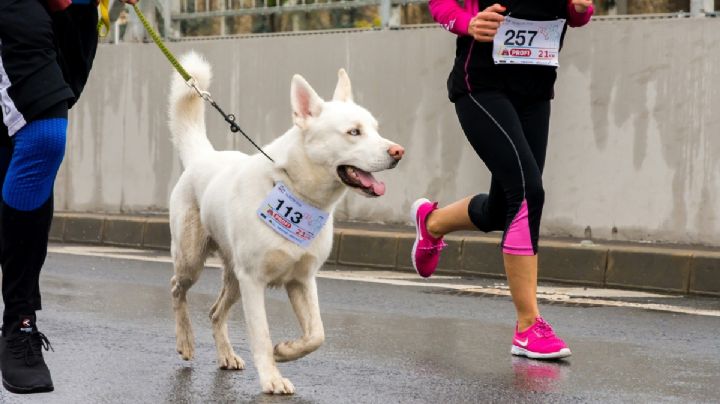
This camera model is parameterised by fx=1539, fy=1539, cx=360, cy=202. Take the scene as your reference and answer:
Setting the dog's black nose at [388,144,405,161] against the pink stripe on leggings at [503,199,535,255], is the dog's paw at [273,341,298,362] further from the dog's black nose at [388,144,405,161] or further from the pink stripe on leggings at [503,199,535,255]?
the pink stripe on leggings at [503,199,535,255]

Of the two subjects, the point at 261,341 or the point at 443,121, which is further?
the point at 443,121

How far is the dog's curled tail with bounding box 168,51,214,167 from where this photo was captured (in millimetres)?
6559

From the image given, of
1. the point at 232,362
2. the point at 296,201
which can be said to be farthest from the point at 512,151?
the point at 232,362

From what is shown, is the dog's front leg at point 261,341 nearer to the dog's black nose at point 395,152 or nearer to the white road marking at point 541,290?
the dog's black nose at point 395,152

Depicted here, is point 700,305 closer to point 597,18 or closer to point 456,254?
point 456,254

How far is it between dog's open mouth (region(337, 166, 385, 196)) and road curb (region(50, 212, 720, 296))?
4515 millimetres

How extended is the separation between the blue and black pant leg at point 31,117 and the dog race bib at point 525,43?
6.49ft

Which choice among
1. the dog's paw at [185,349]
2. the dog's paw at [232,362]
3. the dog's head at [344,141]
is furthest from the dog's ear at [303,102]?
the dog's paw at [185,349]

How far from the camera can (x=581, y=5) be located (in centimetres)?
648

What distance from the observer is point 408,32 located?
12.4 meters

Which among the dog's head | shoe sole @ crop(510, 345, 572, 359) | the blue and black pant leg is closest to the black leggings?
shoe sole @ crop(510, 345, 572, 359)

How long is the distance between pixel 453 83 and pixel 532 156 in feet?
1.65

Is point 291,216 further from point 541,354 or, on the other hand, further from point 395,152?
point 541,354

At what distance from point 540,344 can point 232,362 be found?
129cm
